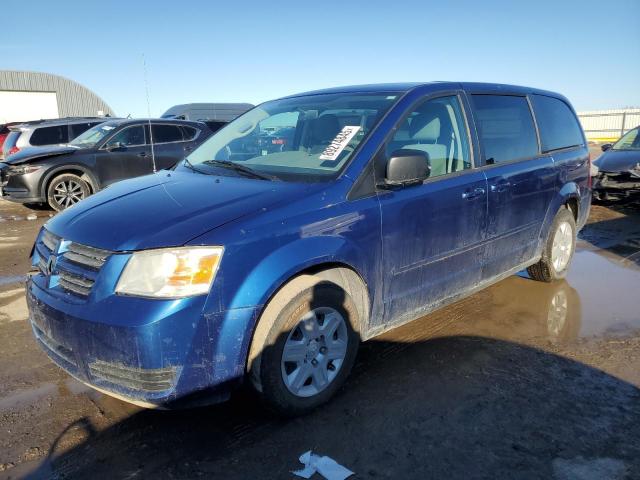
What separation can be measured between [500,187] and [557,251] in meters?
1.56

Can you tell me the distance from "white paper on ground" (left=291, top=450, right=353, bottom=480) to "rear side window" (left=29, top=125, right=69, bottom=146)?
36.8 ft

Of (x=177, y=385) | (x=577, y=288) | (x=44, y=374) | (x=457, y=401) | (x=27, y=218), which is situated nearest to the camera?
(x=177, y=385)

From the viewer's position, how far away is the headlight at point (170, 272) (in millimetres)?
2303

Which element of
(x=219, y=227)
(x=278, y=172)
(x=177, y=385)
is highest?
(x=278, y=172)

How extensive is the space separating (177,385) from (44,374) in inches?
61.2

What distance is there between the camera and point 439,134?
3.59 metres

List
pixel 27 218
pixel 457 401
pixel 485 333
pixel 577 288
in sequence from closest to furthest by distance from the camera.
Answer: pixel 457 401, pixel 485 333, pixel 577 288, pixel 27 218

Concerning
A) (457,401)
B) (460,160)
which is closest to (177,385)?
(457,401)

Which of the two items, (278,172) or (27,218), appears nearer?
(278,172)

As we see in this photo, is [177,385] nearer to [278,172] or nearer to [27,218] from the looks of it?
[278,172]

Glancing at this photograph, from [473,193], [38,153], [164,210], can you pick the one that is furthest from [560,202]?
[38,153]

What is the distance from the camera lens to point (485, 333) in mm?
3918

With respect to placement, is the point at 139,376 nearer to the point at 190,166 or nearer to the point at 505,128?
the point at 190,166

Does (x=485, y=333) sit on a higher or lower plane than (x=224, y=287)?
lower
